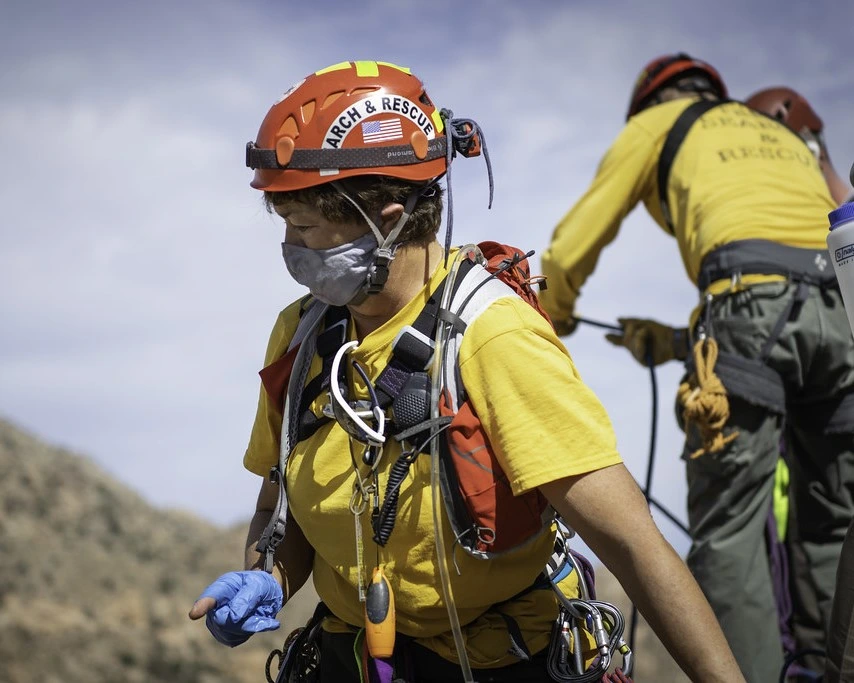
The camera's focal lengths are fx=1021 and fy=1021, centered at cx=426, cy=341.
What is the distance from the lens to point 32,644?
791cm

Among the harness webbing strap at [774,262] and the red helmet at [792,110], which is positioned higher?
the red helmet at [792,110]

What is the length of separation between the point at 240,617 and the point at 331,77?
52.8 inches

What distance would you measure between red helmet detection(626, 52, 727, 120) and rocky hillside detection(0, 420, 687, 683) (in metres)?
4.73

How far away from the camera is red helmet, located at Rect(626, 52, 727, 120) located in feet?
17.1

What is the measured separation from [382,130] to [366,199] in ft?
0.56

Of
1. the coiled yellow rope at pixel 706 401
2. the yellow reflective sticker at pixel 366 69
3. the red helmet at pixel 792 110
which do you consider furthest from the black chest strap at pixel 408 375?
the red helmet at pixel 792 110

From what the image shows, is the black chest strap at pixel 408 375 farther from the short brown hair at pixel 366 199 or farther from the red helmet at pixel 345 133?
the red helmet at pixel 345 133

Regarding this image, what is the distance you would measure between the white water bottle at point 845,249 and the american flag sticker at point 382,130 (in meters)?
1.02

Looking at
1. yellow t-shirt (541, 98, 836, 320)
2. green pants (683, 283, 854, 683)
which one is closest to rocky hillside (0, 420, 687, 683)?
green pants (683, 283, 854, 683)

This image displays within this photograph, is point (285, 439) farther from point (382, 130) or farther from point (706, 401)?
point (706, 401)

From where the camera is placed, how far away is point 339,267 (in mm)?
2516

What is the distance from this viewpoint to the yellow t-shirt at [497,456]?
7.12 feet

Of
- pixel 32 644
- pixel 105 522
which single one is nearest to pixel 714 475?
pixel 32 644

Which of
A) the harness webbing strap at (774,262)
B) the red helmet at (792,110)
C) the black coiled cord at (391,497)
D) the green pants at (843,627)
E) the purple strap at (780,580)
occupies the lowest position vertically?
the purple strap at (780,580)
